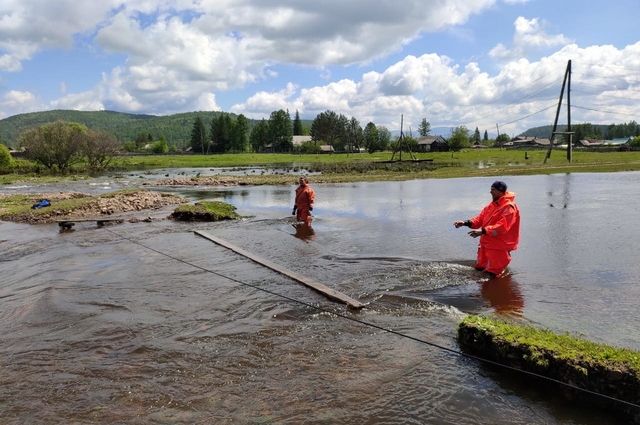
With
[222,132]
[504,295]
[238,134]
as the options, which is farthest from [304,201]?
[238,134]

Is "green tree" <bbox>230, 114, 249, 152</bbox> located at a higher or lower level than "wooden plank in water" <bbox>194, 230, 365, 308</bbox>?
higher

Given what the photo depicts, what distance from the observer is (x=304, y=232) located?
19.2 m

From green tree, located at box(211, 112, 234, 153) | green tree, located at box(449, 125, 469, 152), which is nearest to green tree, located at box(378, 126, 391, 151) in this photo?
green tree, located at box(449, 125, 469, 152)

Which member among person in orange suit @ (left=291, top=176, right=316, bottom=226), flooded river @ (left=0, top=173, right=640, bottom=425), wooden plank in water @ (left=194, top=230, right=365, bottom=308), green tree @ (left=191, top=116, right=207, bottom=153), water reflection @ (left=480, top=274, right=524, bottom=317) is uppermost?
green tree @ (left=191, top=116, right=207, bottom=153)

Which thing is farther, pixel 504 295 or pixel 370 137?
pixel 370 137

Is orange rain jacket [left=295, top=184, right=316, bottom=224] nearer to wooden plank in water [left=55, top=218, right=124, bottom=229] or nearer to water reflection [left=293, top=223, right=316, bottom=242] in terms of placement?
water reflection [left=293, top=223, right=316, bottom=242]

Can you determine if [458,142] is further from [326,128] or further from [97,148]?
[97,148]

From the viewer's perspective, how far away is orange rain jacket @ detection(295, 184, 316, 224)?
2077 centimetres

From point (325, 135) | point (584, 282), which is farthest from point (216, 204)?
point (325, 135)

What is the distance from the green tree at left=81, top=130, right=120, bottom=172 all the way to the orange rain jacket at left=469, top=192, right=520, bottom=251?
249 feet

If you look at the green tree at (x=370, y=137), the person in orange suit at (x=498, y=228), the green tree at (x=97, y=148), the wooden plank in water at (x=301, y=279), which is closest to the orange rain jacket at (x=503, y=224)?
the person in orange suit at (x=498, y=228)

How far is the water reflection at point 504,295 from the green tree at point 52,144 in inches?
2795

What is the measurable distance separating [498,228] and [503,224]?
5.2 inches

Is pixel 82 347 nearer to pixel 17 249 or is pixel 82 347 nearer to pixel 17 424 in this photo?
pixel 17 424
